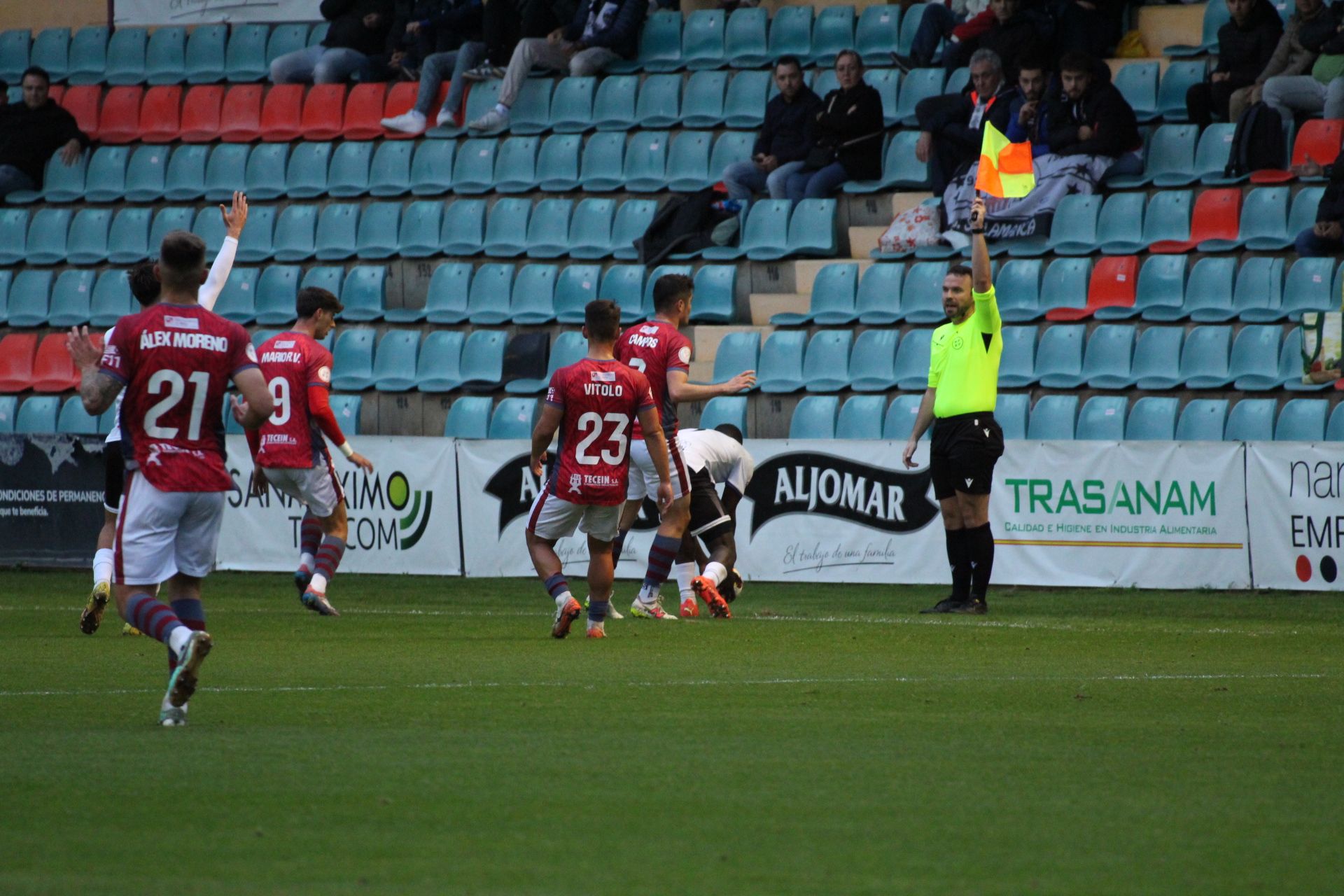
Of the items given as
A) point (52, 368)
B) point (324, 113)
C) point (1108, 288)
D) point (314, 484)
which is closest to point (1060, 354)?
point (1108, 288)

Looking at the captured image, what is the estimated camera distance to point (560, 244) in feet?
66.7

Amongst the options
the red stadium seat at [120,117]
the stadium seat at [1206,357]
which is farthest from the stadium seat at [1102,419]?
the red stadium seat at [120,117]

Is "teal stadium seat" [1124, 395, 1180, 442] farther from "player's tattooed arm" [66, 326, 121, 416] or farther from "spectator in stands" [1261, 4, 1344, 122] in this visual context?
"player's tattooed arm" [66, 326, 121, 416]

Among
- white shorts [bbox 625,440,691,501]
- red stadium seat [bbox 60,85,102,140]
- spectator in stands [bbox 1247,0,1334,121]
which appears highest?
red stadium seat [bbox 60,85,102,140]

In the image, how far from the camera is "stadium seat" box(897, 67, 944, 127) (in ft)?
65.4

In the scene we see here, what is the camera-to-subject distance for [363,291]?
2102cm

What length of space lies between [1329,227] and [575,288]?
7425 mm

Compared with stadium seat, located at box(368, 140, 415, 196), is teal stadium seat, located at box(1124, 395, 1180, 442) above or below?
below

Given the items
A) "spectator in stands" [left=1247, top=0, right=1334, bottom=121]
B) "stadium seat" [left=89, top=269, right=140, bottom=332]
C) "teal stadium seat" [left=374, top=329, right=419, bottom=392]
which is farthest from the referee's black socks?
"stadium seat" [left=89, top=269, right=140, bottom=332]

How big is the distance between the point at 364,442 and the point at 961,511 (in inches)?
242

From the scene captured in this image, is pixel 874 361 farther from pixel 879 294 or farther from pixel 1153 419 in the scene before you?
pixel 1153 419

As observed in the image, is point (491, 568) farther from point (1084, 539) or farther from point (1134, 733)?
point (1134, 733)

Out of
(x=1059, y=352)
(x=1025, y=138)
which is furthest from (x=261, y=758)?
(x=1025, y=138)

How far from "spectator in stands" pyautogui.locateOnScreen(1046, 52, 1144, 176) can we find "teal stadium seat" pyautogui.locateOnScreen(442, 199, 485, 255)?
6331mm
